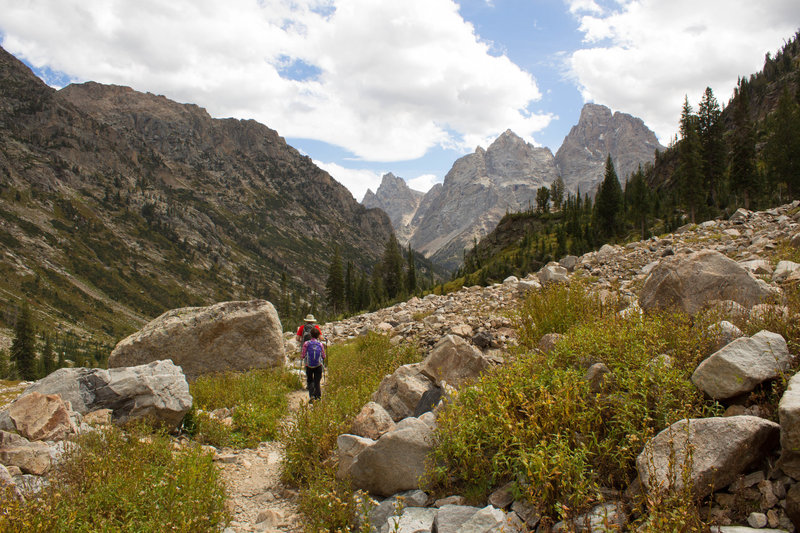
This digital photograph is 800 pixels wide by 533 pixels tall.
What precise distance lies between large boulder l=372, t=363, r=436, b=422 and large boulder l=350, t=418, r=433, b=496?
1.87m

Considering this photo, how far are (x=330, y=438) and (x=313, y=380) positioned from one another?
449 centimetres

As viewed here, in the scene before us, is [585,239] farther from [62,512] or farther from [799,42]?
[799,42]

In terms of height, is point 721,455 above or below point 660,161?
below

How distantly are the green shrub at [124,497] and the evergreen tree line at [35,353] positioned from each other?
8724 centimetres

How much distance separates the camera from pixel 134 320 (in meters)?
198

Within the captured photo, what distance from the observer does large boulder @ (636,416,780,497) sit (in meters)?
3.41

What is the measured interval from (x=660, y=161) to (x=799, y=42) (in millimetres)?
69651

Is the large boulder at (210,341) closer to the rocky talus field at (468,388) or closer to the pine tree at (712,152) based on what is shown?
the rocky talus field at (468,388)

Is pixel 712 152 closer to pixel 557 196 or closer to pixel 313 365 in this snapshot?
pixel 557 196

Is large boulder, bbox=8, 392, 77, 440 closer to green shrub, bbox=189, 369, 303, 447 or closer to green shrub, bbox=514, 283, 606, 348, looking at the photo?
green shrub, bbox=189, 369, 303, 447

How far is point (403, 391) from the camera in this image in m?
7.62

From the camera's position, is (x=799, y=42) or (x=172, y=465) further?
(x=799, y=42)

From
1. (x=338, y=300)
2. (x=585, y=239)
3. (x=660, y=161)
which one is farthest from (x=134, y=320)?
(x=660, y=161)

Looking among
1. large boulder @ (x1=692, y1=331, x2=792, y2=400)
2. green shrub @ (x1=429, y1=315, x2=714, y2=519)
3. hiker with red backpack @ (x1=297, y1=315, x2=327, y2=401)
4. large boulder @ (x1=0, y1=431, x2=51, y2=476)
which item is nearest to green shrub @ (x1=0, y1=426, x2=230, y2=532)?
large boulder @ (x1=0, y1=431, x2=51, y2=476)
